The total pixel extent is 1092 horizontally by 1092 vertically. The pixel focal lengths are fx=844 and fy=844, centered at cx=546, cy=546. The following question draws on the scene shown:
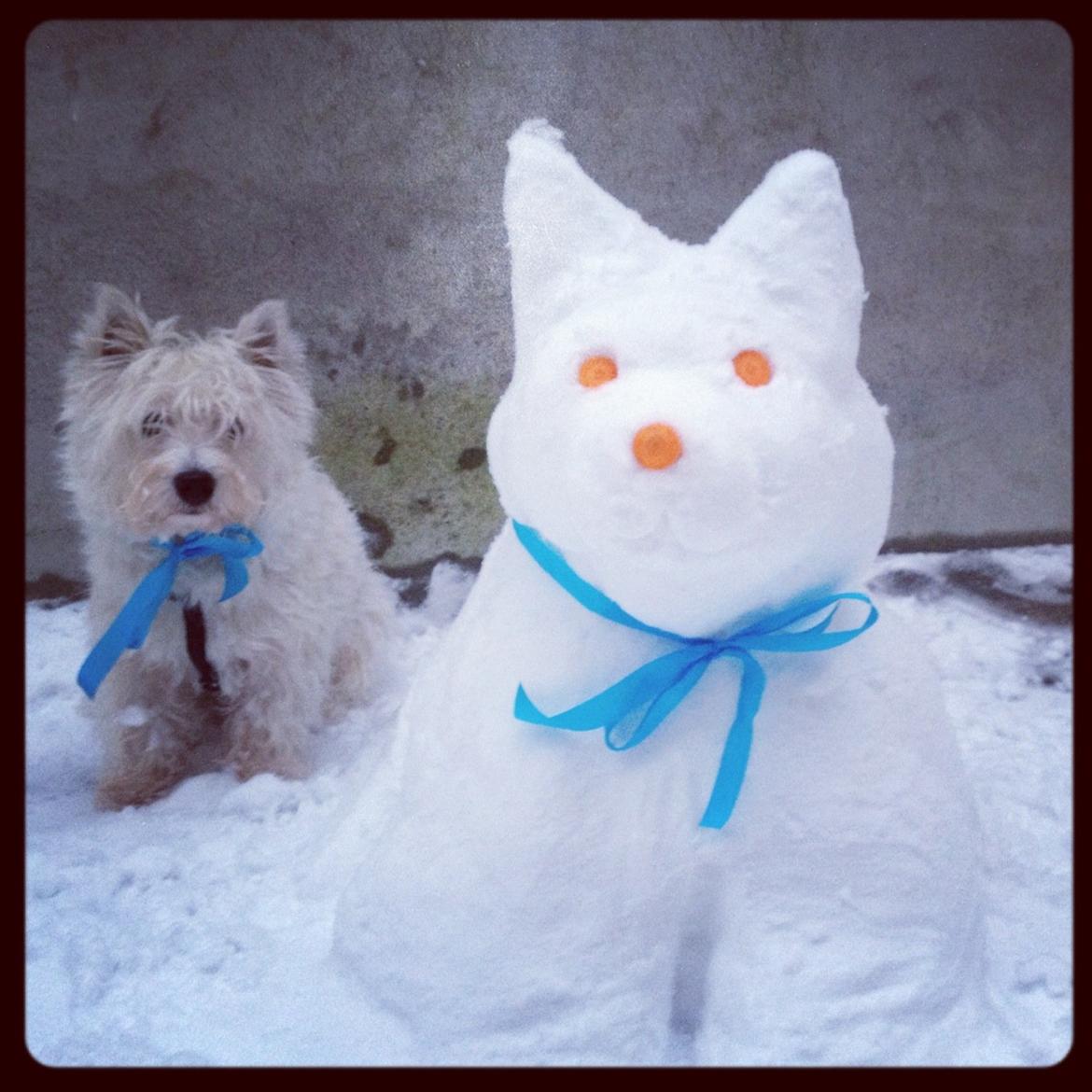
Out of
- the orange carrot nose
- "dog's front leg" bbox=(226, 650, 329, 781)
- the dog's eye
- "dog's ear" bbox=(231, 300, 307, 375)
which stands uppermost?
"dog's ear" bbox=(231, 300, 307, 375)

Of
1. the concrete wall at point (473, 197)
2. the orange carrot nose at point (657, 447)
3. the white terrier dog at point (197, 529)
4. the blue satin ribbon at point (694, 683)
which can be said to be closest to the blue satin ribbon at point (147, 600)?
the white terrier dog at point (197, 529)

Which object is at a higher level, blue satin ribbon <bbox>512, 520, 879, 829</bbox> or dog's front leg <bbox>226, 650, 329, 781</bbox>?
blue satin ribbon <bbox>512, 520, 879, 829</bbox>

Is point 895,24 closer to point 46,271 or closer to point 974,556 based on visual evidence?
point 974,556

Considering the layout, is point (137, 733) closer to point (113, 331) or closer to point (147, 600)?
point (147, 600)

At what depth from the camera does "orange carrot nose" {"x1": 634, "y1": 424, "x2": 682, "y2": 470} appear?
0.83 m

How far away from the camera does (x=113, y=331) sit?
5.38 feet

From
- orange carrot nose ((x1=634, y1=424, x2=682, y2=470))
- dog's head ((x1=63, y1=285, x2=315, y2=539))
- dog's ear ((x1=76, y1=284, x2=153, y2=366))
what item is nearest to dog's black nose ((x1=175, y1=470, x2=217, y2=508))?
dog's head ((x1=63, y1=285, x2=315, y2=539))

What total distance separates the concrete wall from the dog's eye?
0.58 m

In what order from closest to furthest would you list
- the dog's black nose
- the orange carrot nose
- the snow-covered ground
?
the orange carrot nose < the snow-covered ground < the dog's black nose

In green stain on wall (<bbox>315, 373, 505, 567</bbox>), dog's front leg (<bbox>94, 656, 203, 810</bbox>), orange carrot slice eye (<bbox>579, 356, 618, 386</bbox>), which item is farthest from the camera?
green stain on wall (<bbox>315, 373, 505, 567</bbox>)

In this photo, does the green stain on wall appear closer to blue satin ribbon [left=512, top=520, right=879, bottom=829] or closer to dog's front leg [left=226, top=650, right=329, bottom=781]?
dog's front leg [left=226, top=650, right=329, bottom=781]

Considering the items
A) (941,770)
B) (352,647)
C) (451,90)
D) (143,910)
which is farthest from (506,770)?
(451,90)

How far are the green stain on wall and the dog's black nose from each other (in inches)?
26.8

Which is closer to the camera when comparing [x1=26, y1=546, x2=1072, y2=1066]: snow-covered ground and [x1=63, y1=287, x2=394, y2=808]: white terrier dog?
[x1=26, y1=546, x2=1072, y2=1066]: snow-covered ground
